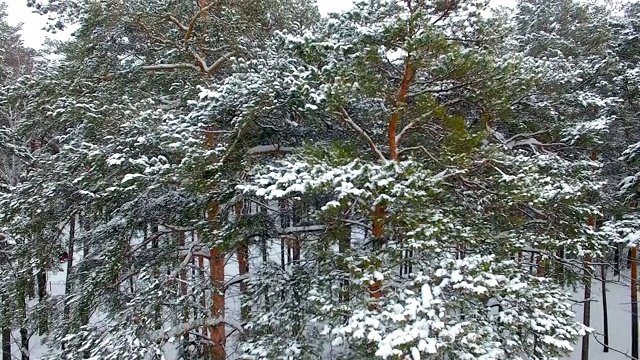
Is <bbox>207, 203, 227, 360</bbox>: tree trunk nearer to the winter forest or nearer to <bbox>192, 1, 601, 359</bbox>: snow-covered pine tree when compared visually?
the winter forest

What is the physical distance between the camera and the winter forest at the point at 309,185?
14.7 ft

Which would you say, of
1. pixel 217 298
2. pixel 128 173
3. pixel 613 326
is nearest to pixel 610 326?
pixel 613 326

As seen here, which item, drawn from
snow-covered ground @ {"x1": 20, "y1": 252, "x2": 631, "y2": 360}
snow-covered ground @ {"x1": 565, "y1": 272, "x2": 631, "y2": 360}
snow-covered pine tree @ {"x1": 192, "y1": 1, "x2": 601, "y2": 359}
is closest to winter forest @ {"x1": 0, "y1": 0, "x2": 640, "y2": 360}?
snow-covered pine tree @ {"x1": 192, "y1": 1, "x2": 601, "y2": 359}

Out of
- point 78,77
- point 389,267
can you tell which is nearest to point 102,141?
point 78,77

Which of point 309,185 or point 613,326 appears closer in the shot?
point 309,185

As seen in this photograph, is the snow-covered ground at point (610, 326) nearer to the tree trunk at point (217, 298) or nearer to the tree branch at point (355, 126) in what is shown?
the tree trunk at point (217, 298)

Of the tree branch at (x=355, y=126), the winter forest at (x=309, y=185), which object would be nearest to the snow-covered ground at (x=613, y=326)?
the winter forest at (x=309, y=185)

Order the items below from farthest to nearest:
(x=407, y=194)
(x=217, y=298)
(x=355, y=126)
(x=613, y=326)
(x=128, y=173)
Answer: (x=613, y=326) → (x=217, y=298) → (x=128, y=173) → (x=355, y=126) → (x=407, y=194)

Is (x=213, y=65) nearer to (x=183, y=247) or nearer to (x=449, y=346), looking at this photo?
(x=183, y=247)

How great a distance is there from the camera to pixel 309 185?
13.6 ft

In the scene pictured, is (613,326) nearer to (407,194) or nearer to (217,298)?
(217,298)

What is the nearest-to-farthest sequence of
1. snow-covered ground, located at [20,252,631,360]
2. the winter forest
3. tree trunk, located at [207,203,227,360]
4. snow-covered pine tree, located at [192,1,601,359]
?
snow-covered pine tree, located at [192,1,601,359]
the winter forest
tree trunk, located at [207,203,227,360]
snow-covered ground, located at [20,252,631,360]

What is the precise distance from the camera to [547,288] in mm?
5031

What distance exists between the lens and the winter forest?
4.48m
